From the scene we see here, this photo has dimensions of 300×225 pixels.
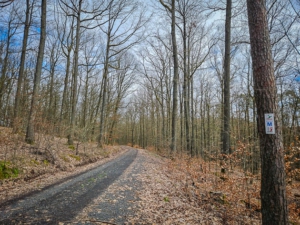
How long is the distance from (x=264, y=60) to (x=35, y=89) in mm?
9853

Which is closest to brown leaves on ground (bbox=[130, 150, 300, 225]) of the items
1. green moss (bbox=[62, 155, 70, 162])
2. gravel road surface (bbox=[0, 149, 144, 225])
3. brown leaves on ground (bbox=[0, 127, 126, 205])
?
gravel road surface (bbox=[0, 149, 144, 225])

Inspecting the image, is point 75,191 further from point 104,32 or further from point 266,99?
point 104,32

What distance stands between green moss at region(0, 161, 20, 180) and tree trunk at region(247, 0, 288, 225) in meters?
7.34

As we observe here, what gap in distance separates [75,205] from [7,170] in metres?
3.49

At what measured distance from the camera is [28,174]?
6539mm

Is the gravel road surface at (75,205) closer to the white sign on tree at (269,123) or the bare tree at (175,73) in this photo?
the white sign on tree at (269,123)

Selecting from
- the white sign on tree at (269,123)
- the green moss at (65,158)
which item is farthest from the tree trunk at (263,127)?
the green moss at (65,158)

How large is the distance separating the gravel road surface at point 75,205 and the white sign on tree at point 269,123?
11.1 feet

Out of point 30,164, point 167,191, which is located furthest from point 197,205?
point 30,164

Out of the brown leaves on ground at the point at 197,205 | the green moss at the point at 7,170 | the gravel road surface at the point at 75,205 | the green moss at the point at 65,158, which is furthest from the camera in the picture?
the green moss at the point at 65,158

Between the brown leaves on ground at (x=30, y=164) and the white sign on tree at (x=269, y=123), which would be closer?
the white sign on tree at (x=269, y=123)

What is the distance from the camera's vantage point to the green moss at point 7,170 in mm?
5871

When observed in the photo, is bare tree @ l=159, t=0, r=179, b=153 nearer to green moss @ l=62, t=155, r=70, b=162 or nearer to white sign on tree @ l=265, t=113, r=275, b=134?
green moss @ l=62, t=155, r=70, b=162

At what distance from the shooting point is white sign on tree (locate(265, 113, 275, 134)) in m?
3.03
